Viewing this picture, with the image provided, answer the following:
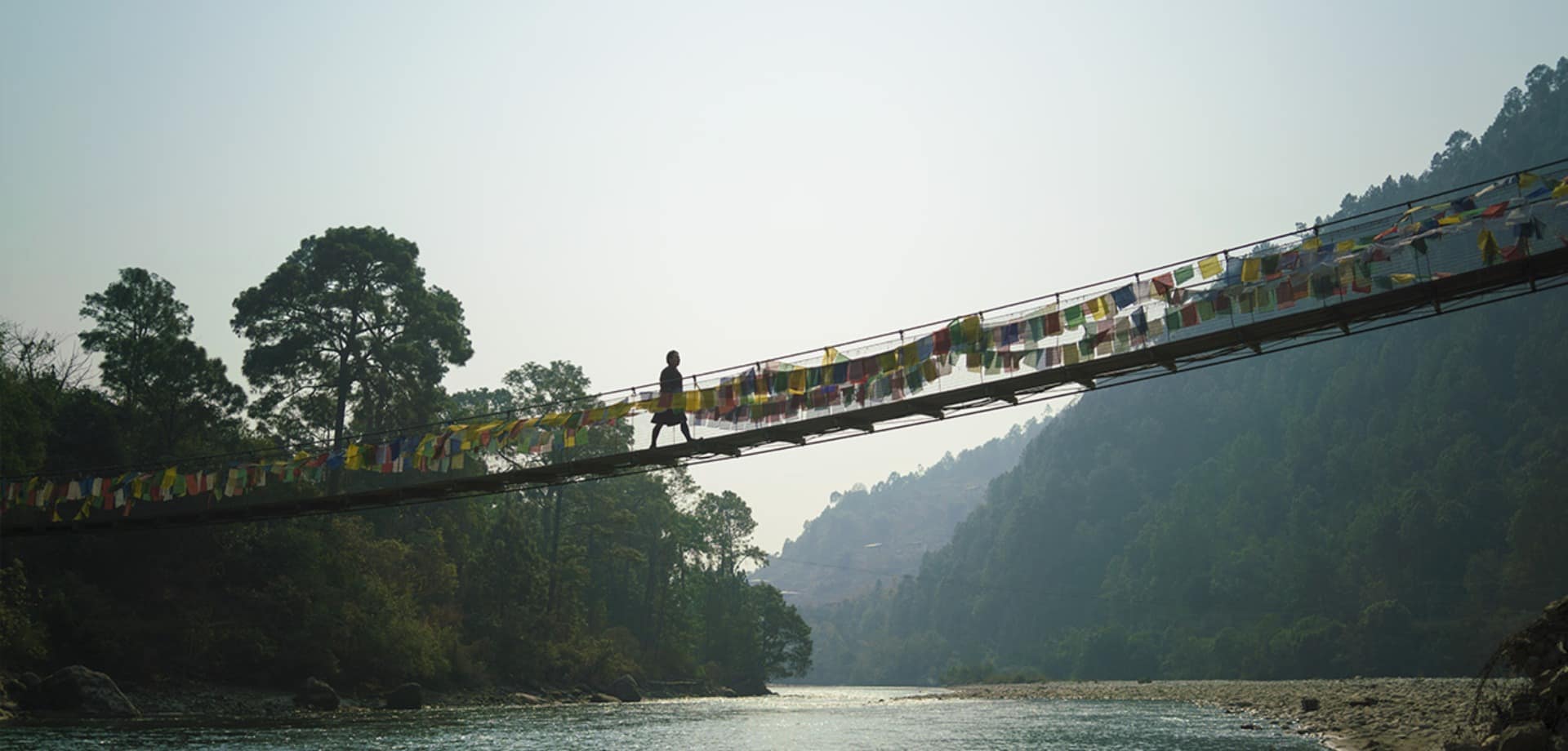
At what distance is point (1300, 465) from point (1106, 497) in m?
37.3

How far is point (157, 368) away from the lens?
42688 mm

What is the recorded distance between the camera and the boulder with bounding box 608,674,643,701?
59.2m

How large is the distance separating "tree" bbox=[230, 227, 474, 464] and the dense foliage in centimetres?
9

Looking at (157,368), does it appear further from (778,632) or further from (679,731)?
(778,632)

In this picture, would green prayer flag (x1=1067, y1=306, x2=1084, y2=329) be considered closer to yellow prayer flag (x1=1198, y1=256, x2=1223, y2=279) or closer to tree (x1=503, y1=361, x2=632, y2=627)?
yellow prayer flag (x1=1198, y1=256, x2=1223, y2=279)

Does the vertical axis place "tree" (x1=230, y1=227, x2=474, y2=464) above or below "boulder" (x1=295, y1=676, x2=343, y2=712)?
above

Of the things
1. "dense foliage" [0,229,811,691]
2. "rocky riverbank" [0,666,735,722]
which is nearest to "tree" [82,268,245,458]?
"dense foliage" [0,229,811,691]

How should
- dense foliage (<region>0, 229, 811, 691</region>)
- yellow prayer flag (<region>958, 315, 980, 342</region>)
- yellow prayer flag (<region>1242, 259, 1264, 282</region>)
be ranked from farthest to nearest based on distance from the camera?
dense foliage (<region>0, 229, 811, 691</region>) → yellow prayer flag (<region>958, 315, 980, 342</region>) → yellow prayer flag (<region>1242, 259, 1264, 282</region>)

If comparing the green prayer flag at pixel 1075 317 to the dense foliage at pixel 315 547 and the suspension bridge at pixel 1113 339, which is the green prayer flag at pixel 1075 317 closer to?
the suspension bridge at pixel 1113 339

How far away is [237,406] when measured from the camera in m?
44.9

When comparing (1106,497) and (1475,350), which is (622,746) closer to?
(1475,350)

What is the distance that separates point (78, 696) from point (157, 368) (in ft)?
52.2

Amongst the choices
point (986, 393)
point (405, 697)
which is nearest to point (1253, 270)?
point (986, 393)

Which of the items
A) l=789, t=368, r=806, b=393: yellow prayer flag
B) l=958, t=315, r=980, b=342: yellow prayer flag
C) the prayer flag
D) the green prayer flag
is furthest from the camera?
l=789, t=368, r=806, b=393: yellow prayer flag
